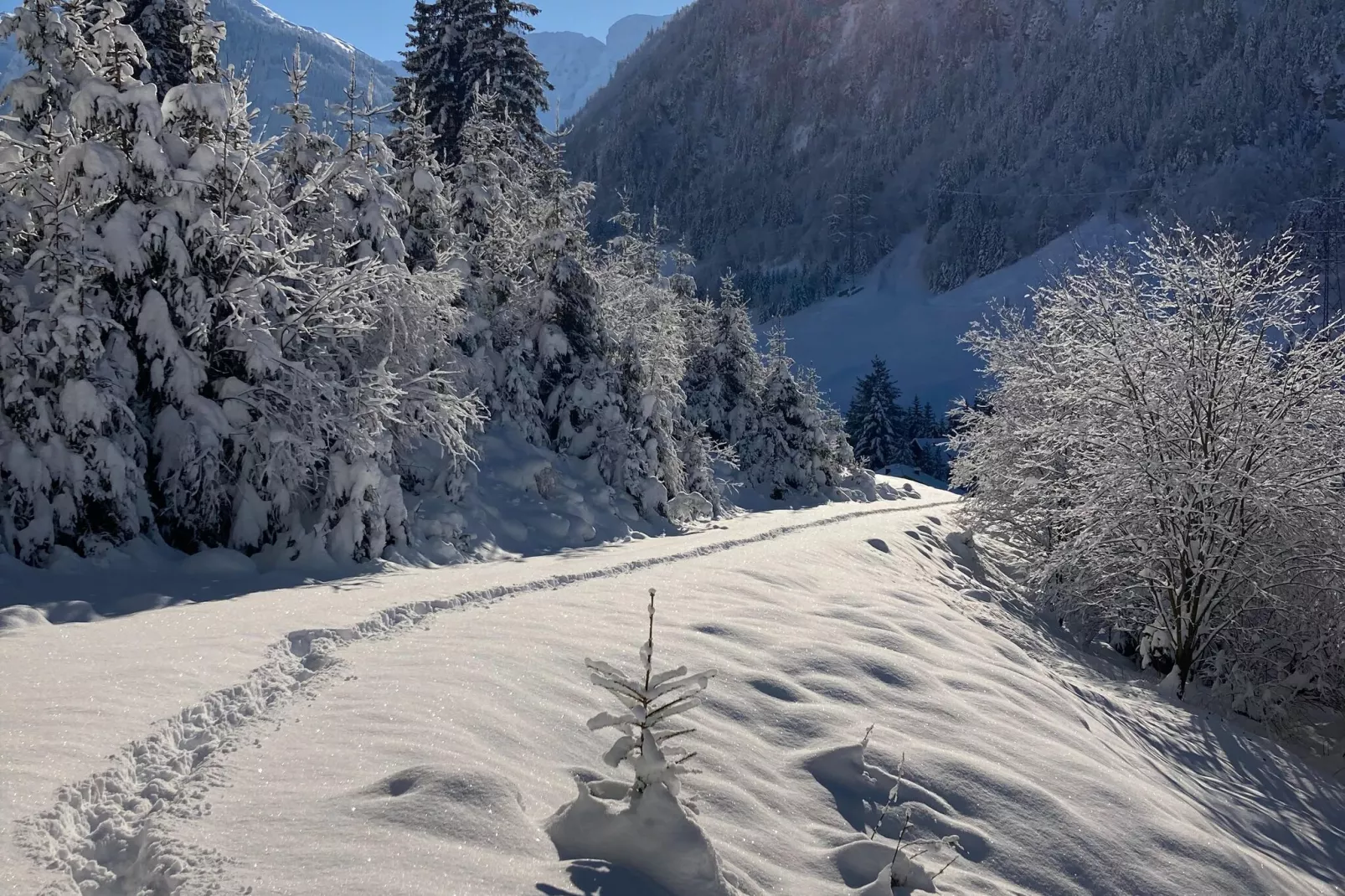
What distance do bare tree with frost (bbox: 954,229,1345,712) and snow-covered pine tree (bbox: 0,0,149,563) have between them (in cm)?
1442

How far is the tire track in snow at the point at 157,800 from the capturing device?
360cm

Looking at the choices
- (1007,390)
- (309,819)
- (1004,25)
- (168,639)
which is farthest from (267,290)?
(1004,25)

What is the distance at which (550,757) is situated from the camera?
5195mm

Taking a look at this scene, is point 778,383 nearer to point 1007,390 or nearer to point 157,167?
point 1007,390

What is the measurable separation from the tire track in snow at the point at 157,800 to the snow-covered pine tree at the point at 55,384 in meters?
5.11

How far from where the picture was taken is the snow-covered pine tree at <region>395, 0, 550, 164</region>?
103 ft

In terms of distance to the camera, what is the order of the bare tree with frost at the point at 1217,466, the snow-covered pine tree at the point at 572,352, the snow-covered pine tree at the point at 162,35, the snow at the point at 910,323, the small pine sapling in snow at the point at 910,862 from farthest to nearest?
1. the snow at the point at 910,323
2. the snow-covered pine tree at the point at 162,35
3. the snow-covered pine tree at the point at 572,352
4. the bare tree with frost at the point at 1217,466
5. the small pine sapling in snow at the point at 910,862

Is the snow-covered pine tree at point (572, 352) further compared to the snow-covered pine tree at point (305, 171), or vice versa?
the snow-covered pine tree at point (572, 352)

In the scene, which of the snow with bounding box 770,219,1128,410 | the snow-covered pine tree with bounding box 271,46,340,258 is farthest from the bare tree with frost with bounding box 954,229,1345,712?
the snow with bounding box 770,219,1128,410

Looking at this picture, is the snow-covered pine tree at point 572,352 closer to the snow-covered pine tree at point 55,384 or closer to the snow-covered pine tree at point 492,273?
the snow-covered pine tree at point 492,273

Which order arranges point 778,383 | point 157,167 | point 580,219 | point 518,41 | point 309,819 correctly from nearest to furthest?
point 309,819 → point 157,167 → point 580,219 → point 518,41 → point 778,383

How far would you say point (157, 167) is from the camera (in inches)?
455

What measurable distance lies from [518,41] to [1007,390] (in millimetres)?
22529

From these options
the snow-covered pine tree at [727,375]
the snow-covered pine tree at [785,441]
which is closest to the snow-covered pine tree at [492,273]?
the snow-covered pine tree at [727,375]
